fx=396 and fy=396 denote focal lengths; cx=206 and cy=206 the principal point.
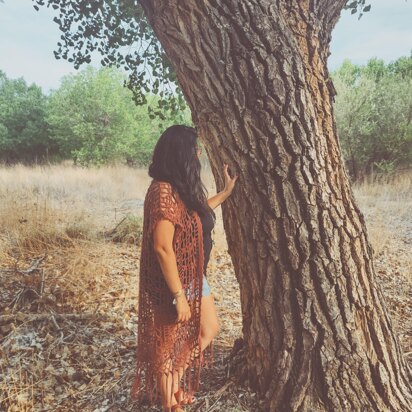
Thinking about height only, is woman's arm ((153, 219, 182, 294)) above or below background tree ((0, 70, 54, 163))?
below

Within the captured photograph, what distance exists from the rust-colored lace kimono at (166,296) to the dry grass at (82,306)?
0.98ft

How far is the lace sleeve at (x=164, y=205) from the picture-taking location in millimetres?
2176

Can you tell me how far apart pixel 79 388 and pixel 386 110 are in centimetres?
1437

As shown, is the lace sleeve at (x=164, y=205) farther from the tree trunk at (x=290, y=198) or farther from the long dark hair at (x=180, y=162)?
the tree trunk at (x=290, y=198)

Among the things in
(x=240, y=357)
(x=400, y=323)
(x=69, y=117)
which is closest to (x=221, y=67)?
(x=240, y=357)

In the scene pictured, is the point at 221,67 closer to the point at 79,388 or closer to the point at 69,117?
the point at 79,388

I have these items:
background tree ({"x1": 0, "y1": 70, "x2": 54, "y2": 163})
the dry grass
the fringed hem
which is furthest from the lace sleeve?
background tree ({"x1": 0, "y1": 70, "x2": 54, "y2": 163})

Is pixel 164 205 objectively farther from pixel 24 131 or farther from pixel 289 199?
pixel 24 131

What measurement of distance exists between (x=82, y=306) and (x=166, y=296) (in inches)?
72.1

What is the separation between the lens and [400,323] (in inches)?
152

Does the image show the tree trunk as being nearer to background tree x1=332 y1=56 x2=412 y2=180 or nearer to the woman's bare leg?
the woman's bare leg

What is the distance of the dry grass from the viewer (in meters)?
2.70

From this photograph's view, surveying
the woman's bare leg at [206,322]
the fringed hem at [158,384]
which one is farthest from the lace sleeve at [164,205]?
the fringed hem at [158,384]

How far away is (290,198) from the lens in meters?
2.00
